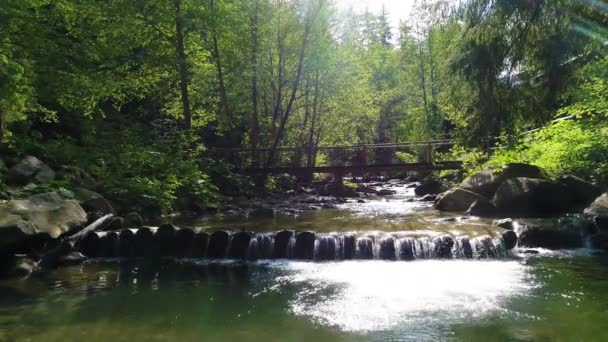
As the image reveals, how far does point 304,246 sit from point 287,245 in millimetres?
386

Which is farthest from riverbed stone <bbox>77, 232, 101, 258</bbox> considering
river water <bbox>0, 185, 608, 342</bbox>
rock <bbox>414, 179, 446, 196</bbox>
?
rock <bbox>414, 179, 446, 196</bbox>

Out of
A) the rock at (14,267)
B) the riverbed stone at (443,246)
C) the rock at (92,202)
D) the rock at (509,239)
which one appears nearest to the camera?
the rock at (14,267)

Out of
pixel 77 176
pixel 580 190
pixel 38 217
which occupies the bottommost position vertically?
pixel 38 217

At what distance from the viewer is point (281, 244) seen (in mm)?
10039

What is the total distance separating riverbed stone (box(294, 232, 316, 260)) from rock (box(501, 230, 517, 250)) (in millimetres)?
3957

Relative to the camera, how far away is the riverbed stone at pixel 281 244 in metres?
9.94

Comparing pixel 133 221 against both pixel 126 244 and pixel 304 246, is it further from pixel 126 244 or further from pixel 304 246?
pixel 304 246

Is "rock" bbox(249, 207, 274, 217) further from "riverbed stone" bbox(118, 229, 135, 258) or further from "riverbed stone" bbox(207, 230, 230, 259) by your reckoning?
"riverbed stone" bbox(118, 229, 135, 258)

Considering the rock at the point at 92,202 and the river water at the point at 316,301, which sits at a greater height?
the rock at the point at 92,202

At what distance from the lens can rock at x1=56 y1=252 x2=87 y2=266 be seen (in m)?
8.92

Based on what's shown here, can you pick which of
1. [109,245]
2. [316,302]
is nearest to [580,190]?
[316,302]

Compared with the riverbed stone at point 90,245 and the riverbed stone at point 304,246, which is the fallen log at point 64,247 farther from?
the riverbed stone at point 304,246

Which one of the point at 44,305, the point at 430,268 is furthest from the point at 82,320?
the point at 430,268

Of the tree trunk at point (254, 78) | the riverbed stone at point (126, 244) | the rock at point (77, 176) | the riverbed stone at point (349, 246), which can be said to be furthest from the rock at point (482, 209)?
the rock at point (77, 176)
